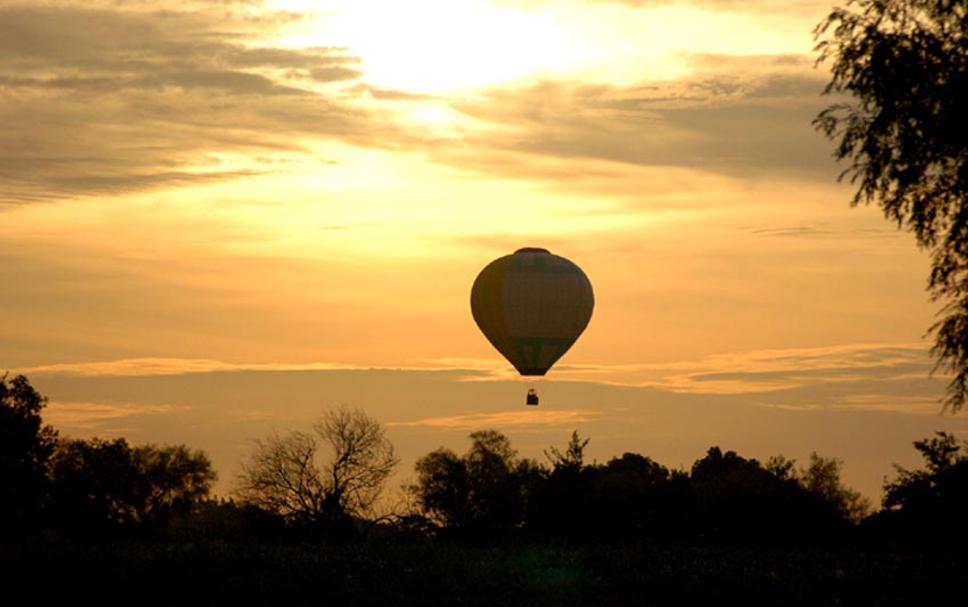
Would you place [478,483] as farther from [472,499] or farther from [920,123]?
[920,123]

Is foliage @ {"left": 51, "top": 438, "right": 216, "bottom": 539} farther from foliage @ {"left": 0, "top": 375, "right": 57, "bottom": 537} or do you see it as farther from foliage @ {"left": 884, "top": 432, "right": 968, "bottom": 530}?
foliage @ {"left": 884, "top": 432, "right": 968, "bottom": 530}

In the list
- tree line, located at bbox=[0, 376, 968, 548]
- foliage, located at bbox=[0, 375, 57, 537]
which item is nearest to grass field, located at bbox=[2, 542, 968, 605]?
tree line, located at bbox=[0, 376, 968, 548]

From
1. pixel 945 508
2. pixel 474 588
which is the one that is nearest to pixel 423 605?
pixel 474 588

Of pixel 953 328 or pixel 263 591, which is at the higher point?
pixel 953 328

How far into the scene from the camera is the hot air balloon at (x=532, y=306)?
78.9m

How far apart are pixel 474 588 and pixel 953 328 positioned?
48.2ft

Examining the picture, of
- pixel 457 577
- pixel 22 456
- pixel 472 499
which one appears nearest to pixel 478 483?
pixel 472 499

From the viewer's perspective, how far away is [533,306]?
3103 inches

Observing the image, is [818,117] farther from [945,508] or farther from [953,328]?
[945,508]

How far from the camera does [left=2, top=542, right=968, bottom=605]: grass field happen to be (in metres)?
39.7

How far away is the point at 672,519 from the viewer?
7731 cm

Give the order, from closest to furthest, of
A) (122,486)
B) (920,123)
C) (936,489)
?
(920,123) < (936,489) < (122,486)

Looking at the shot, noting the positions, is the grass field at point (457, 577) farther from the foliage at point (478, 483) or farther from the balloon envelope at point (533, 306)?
the foliage at point (478, 483)

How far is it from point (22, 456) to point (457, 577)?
6001 cm
